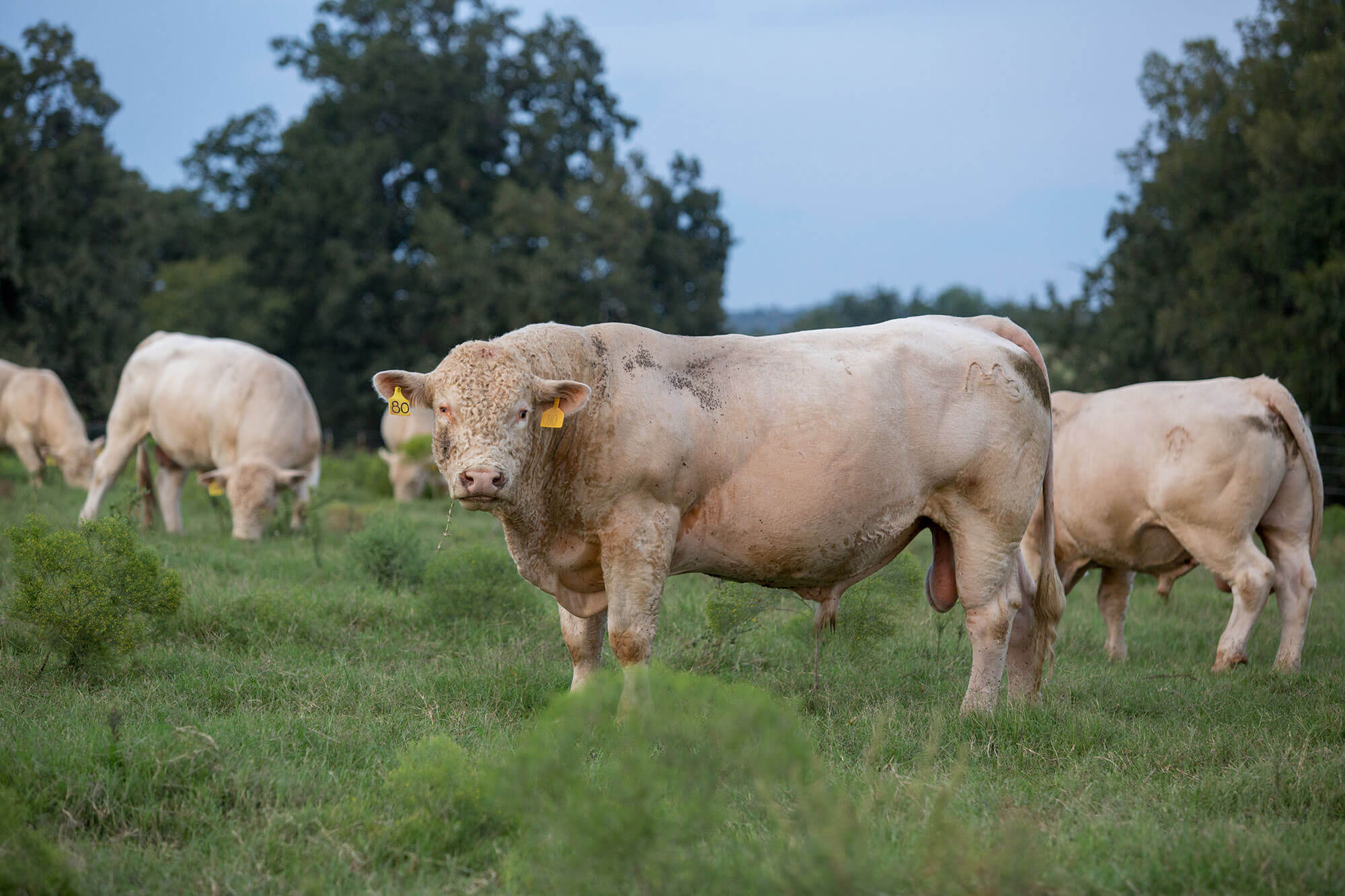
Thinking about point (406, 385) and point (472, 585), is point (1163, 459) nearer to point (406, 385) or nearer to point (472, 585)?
point (472, 585)

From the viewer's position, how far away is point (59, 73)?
27000 mm

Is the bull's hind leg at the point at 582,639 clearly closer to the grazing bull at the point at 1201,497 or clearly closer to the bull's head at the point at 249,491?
the grazing bull at the point at 1201,497

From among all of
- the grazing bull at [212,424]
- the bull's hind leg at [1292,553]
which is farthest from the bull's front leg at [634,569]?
the grazing bull at [212,424]

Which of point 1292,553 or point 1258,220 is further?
point 1258,220

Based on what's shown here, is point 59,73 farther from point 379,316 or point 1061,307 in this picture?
point 1061,307

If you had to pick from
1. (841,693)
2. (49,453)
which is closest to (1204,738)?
(841,693)

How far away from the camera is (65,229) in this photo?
27438mm

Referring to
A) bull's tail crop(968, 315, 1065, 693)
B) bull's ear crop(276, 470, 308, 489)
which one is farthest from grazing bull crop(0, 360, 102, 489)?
bull's tail crop(968, 315, 1065, 693)

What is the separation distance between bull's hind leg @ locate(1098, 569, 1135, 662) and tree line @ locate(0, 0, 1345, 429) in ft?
39.1

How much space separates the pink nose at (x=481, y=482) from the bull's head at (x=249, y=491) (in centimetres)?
647

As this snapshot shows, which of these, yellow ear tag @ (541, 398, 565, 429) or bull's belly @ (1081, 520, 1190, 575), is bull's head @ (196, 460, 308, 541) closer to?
yellow ear tag @ (541, 398, 565, 429)

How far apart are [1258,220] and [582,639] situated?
17.6 meters

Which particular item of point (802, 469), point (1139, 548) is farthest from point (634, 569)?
point (1139, 548)

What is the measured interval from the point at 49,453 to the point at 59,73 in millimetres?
13897
